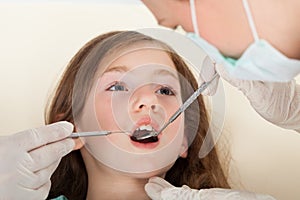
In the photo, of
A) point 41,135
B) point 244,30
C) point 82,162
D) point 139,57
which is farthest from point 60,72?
point 244,30

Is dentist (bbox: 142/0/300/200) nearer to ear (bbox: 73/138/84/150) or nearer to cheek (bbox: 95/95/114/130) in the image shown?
cheek (bbox: 95/95/114/130)

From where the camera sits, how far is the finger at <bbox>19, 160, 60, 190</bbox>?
1.50 meters

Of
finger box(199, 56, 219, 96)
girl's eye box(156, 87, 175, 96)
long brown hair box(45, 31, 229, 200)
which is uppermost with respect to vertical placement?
finger box(199, 56, 219, 96)

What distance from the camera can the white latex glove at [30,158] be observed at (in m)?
1.47

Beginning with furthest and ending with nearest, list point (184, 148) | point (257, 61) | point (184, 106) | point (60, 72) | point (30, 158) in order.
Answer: point (60, 72)
point (184, 148)
point (184, 106)
point (30, 158)
point (257, 61)

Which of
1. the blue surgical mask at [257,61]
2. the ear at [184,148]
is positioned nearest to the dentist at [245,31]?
the blue surgical mask at [257,61]

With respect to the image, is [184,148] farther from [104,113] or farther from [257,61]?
[257,61]

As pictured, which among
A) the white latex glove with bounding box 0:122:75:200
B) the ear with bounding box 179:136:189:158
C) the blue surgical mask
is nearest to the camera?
the blue surgical mask

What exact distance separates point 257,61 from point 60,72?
1.12 metres

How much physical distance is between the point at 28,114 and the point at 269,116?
0.85 metres

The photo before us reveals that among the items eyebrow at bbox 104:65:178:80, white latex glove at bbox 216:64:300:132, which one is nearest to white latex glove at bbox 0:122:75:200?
eyebrow at bbox 104:65:178:80

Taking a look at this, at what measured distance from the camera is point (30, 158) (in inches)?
58.6

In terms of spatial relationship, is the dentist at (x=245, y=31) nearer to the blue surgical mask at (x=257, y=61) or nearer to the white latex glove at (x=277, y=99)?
the blue surgical mask at (x=257, y=61)

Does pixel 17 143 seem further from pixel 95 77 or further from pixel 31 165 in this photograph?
pixel 95 77
